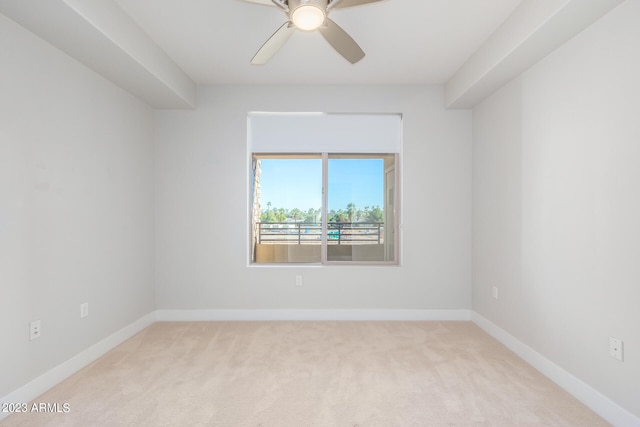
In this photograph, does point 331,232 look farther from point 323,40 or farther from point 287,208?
point 323,40

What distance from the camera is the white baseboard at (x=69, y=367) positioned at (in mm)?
2090

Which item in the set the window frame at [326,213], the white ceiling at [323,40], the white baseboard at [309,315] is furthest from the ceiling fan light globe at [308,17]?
the white baseboard at [309,315]

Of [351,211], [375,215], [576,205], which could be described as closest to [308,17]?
[576,205]

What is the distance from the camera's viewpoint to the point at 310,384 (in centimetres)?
236

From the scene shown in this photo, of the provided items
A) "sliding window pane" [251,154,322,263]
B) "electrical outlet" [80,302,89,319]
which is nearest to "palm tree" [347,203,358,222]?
"sliding window pane" [251,154,322,263]

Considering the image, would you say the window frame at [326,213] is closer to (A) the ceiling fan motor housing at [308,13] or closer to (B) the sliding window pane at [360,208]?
(B) the sliding window pane at [360,208]

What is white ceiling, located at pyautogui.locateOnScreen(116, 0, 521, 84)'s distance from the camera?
238cm

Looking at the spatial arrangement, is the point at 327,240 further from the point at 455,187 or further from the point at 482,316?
the point at 482,316

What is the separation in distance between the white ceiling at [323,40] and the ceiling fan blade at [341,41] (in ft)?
1.18

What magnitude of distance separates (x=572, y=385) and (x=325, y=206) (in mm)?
2644

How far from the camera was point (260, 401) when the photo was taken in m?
2.15

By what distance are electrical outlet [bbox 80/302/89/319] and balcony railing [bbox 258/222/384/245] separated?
6.02 feet

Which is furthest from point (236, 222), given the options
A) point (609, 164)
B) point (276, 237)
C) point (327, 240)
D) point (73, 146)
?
point (609, 164)

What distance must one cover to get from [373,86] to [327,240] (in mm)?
1803
